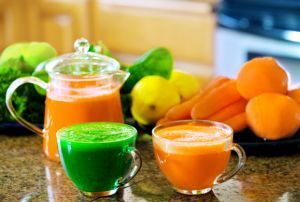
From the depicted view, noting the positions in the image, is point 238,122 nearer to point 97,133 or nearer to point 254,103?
point 254,103

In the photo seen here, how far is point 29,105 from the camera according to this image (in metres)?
1.33

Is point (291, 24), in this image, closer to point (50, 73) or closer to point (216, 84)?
point (216, 84)

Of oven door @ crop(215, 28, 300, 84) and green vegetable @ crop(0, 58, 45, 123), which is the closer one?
green vegetable @ crop(0, 58, 45, 123)

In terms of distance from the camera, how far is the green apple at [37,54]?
4.54 ft

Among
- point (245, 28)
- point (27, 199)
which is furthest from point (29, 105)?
point (245, 28)

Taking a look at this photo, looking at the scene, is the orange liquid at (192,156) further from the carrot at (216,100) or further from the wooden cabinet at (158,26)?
the wooden cabinet at (158,26)

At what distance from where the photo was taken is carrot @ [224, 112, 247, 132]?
3.96ft

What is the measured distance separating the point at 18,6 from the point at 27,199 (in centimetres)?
244

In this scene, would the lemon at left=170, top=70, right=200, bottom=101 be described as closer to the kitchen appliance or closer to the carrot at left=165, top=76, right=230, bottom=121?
the carrot at left=165, top=76, right=230, bottom=121

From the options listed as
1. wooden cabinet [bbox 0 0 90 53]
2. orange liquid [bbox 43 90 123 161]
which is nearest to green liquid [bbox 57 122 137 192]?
orange liquid [bbox 43 90 123 161]

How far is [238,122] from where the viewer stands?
1.21 m

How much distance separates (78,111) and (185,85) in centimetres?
30

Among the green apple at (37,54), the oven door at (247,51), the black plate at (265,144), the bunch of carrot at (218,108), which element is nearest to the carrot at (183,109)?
the bunch of carrot at (218,108)

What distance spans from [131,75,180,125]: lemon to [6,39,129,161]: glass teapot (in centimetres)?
10
